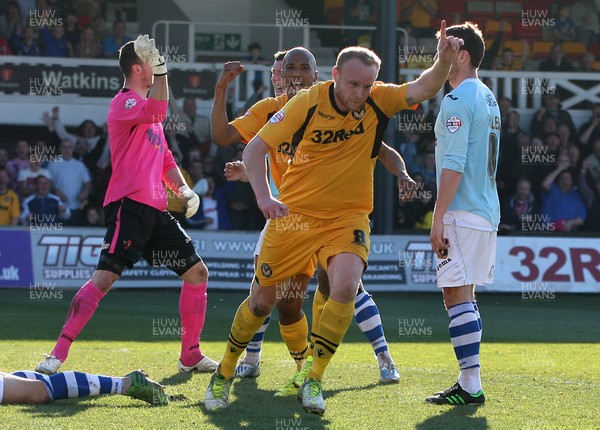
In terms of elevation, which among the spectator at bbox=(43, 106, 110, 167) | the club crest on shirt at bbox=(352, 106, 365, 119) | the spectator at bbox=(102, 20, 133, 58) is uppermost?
the spectator at bbox=(102, 20, 133, 58)

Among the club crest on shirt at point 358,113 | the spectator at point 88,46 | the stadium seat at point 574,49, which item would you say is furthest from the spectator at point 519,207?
the club crest on shirt at point 358,113

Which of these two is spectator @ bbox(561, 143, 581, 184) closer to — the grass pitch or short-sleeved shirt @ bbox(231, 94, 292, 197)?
the grass pitch

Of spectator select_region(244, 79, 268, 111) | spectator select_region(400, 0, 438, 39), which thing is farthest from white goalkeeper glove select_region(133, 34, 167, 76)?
spectator select_region(400, 0, 438, 39)

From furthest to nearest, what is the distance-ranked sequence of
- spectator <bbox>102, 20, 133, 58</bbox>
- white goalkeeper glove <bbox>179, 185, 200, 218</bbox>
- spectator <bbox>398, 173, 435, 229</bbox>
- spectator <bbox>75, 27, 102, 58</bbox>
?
spectator <bbox>102, 20, 133, 58</bbox>
spectator <bbox>75, 27, 102, 58</bbox>
spectator <bbox>398, 173, 435, 229</bbox>
white goalkeeper glove <bbox>179, 185, 200, 218</bbox>

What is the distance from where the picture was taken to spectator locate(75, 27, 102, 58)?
1908 centimetres

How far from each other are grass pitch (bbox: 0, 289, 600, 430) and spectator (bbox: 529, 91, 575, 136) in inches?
174

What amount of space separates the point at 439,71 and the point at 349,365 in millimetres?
3166

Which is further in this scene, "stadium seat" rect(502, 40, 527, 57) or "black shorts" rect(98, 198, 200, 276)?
"stadium seat" rect(502, 40, 527, 57)

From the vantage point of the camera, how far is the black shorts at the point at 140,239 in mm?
7660

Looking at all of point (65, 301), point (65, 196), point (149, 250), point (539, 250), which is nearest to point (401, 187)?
point (149, 250)

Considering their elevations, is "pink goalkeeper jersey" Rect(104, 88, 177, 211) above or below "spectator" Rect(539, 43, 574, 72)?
below

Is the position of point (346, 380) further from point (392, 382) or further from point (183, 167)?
point (183, 167)

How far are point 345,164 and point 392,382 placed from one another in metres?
1.87

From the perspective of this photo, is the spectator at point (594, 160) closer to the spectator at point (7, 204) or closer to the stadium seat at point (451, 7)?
the stadium seat at point (451, 7)
